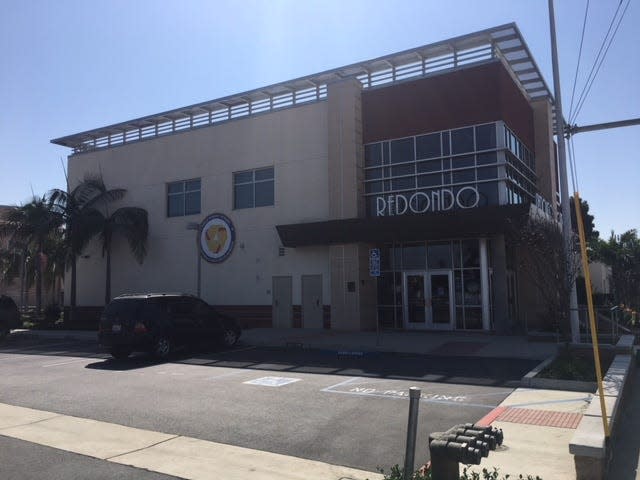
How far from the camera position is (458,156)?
20.5 m

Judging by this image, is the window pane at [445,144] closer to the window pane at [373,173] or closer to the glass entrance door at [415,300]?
the window pane at [373,173]

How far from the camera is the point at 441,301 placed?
21.0 m

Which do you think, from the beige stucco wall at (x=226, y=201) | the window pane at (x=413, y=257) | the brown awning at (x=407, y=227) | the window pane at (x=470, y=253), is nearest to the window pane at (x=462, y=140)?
the brown awning at (x=407, y=227)

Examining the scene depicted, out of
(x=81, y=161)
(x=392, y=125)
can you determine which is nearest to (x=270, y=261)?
(x=392, y=125)

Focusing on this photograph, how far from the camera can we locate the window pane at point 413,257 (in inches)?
852

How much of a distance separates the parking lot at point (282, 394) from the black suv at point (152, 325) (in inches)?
21.7

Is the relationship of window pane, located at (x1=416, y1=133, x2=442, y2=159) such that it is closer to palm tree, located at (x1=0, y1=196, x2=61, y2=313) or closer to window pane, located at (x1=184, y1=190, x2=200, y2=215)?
A: window pane, located at (x1=184, y1=190, x2=200, y2=215)

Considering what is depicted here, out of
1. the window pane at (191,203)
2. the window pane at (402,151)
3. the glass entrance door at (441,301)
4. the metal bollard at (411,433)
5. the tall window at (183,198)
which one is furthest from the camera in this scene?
the tall window at (183,198)

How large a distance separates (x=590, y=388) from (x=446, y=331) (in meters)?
11.0

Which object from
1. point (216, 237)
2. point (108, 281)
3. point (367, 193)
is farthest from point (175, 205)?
point (367, 193)

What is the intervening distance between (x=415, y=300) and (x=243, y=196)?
9264mm

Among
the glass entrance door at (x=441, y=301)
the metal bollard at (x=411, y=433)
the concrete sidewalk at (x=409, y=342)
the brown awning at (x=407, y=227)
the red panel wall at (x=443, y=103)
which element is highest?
the red panel wall at (x=443, y=103)

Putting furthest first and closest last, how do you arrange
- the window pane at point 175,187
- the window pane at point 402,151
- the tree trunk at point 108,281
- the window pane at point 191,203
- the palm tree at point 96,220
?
the tree trunk at point 108,281
the window pane at point 175,187
the palm tree at point 96,220
the window pane at point 191,203
the window pane at point 402,151

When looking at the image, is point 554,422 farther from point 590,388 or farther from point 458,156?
point 458,156
